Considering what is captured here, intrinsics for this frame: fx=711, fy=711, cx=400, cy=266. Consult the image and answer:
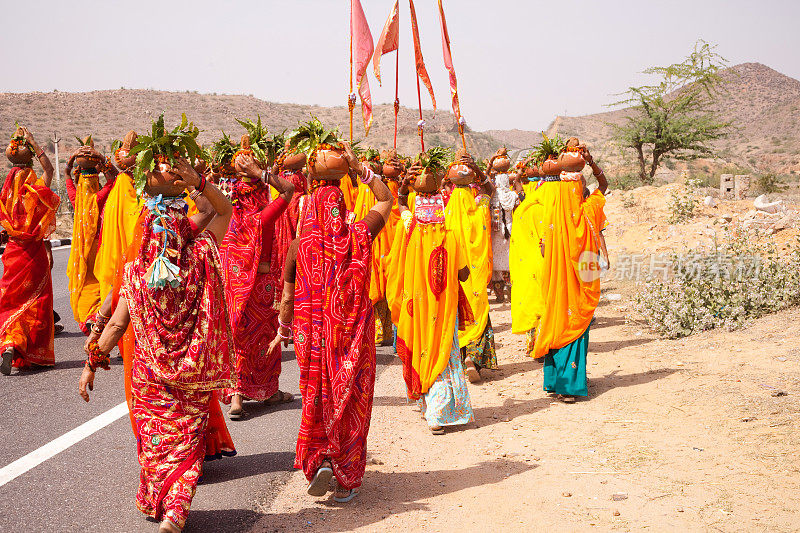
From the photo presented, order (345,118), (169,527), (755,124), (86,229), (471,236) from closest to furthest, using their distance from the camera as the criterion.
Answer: (169,527), (471,236), (86,229), (755,124), (345,118)

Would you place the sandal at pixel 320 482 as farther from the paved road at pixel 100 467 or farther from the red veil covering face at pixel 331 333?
the paved road at pixel 100 467

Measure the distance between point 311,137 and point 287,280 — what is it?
0.97m

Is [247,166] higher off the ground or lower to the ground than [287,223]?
higher

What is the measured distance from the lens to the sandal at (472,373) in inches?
303

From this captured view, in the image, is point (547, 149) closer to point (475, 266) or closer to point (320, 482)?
point (475, 266)

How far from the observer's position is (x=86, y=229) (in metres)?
8.94

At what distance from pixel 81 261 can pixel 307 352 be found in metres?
5.86

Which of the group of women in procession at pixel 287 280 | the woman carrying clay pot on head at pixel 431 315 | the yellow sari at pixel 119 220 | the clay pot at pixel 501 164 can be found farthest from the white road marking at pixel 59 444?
the clay pot at pixel 501 164

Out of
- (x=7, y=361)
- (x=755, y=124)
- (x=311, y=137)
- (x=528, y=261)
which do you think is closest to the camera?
(x=311, y=137)

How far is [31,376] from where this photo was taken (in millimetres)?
7797

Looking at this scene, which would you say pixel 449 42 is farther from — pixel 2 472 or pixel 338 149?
pixel 2 472

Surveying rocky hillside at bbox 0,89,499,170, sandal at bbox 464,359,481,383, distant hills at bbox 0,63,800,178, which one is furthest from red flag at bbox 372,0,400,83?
rocky hillside at bbox 0,89,499,170

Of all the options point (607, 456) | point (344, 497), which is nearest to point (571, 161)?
point (607, 456)

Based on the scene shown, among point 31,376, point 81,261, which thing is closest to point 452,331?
point 31,376
